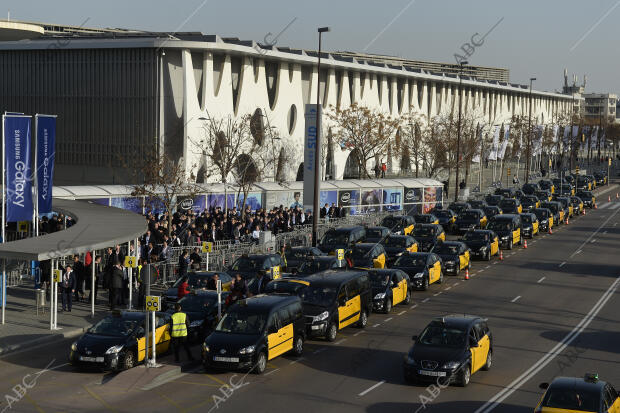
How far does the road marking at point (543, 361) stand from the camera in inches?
733

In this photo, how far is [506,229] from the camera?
46500 millimetres

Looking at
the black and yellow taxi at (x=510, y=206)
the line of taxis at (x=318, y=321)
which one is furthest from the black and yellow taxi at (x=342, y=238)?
the black and yellow taxi at (x=510, y=206)

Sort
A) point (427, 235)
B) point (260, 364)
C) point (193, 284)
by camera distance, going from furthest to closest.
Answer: point (427, 235) < point (193, 284) < point (260, 364)

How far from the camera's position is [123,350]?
20.9m

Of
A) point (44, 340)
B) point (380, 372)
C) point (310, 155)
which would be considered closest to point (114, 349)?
point (44, 340)

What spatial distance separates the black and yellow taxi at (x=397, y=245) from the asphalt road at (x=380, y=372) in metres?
4.98

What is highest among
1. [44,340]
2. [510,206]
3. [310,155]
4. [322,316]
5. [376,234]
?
[310,155]

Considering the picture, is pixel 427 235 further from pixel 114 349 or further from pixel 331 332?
pixel 114 349

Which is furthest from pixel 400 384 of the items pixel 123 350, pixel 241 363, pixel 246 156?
pixel 246 156

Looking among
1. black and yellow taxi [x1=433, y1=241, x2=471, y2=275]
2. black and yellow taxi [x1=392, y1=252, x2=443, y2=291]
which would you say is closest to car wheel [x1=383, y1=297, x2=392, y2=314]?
black and yellow taxi [x1=392, y1=252, x2=443, y2=291]

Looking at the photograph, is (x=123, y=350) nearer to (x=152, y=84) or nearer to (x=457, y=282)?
(x=457, y=282)

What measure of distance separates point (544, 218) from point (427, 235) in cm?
1419

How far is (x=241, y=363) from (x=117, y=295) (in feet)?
32.3

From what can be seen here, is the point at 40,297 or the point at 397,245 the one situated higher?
the point at 397,245
